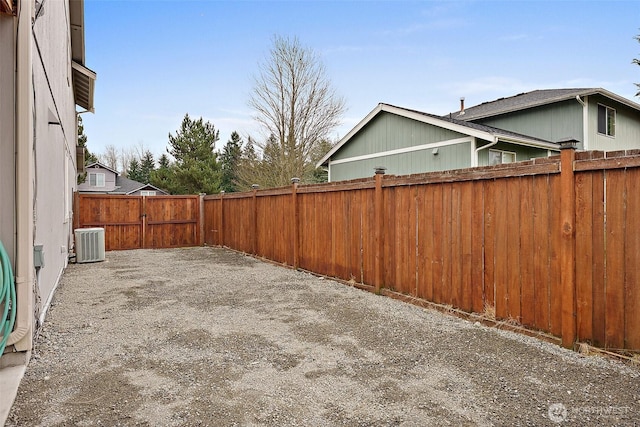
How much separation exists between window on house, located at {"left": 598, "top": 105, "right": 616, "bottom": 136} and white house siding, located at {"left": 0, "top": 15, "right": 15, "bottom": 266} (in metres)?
14.4

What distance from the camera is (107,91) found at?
56.5 ft

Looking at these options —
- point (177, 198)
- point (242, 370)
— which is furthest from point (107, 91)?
point (242, 370)

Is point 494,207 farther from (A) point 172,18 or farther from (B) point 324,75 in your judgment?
(B) point 324,75

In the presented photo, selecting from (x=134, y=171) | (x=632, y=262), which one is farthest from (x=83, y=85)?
(x=134, y=171)

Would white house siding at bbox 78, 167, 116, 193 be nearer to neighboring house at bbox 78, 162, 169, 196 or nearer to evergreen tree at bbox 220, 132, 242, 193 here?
neighboring house at bbox 78, 162, 169, 196

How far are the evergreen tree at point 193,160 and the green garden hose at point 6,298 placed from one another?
23.2 metres

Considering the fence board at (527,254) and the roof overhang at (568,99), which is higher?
the roof overhang at (568,99)

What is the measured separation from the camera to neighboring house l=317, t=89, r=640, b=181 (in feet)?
34.0

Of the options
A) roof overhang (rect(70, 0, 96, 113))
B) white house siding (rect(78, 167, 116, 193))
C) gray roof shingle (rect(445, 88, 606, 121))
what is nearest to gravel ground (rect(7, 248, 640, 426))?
roof overhang (rect(70, 0, 96, 113))

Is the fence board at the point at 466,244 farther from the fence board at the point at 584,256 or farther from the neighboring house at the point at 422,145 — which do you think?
the neighboring house at the point at 422,145

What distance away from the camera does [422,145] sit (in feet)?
37.4

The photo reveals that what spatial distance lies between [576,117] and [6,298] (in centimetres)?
1375

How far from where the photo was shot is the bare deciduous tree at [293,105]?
18.4m

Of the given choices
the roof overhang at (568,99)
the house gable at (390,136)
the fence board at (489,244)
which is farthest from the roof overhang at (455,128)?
the fence board at (489,244)
